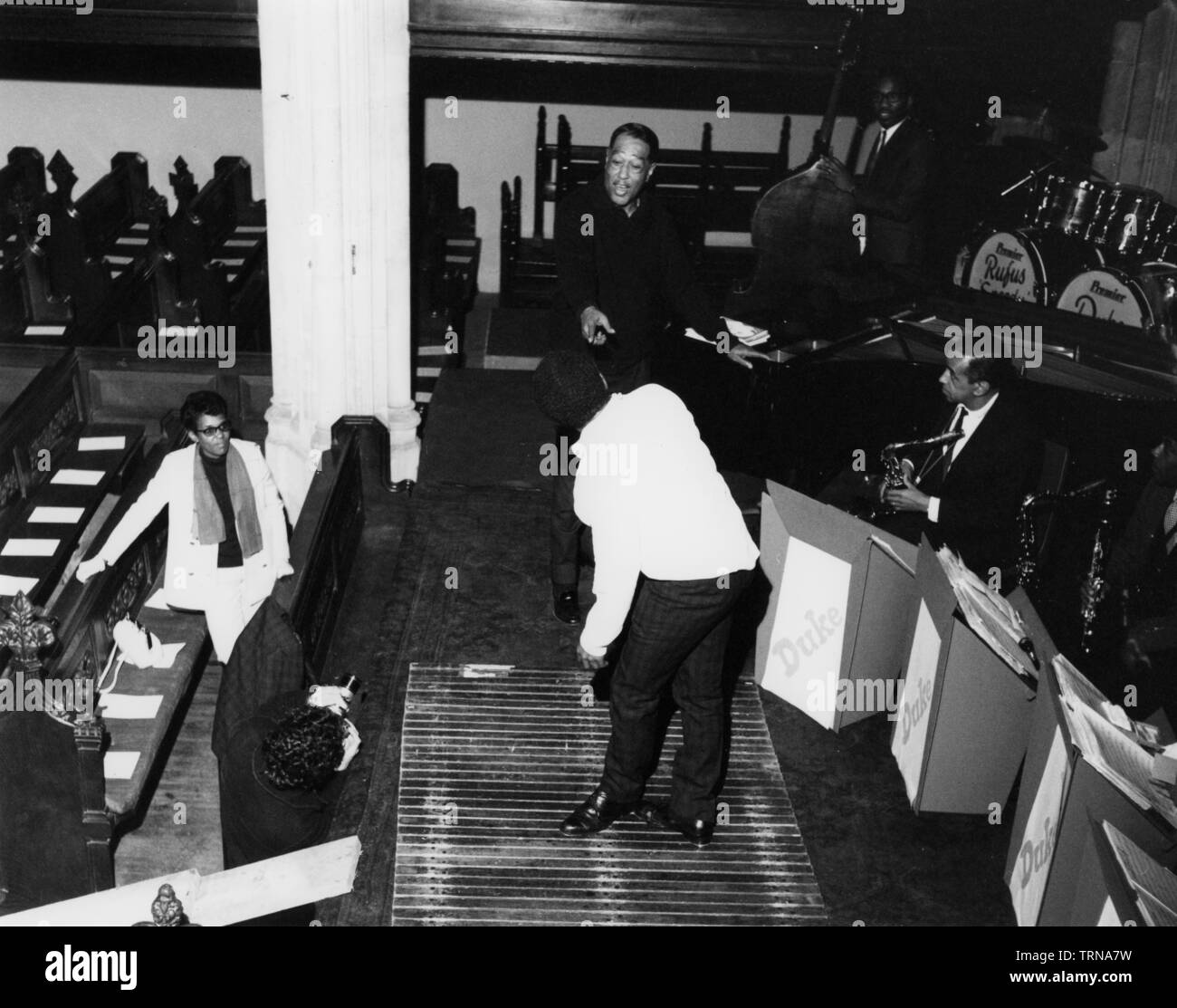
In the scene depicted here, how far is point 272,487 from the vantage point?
19.8ft

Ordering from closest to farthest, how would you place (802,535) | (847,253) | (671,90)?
(802,535) < (847,253) < (671,90)

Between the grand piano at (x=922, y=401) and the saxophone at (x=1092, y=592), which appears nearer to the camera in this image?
the saxophone at (x=1092, y=592)

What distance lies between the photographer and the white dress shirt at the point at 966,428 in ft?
16.7

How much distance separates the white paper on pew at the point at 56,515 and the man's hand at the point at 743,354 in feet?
13.0

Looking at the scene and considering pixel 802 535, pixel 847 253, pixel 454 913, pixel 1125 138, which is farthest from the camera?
pixel 1125 138

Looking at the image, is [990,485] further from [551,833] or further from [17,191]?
[17,191]

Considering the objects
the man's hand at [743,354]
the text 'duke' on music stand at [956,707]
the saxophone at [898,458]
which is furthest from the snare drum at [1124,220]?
the text 'duke' on music stand at [956,707]

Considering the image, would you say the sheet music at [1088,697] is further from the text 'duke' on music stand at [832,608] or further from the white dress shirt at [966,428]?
Result: the white dress shirt at [966,428]

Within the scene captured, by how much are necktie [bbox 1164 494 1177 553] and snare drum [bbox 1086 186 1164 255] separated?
350 centimetres

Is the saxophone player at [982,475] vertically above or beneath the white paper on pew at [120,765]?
above

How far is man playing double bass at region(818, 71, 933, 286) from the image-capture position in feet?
26.9

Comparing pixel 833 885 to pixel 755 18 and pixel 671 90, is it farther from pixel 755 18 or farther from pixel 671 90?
pixel 671 90

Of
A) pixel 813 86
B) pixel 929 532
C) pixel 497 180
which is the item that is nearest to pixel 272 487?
pixel 929 532

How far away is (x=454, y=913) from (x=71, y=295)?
751 cm
